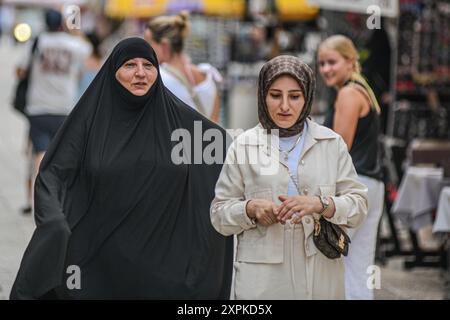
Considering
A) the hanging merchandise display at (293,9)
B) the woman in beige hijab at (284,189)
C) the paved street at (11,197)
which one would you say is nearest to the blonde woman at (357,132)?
the woman in beige hijab at (284,189)

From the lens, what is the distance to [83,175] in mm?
5148

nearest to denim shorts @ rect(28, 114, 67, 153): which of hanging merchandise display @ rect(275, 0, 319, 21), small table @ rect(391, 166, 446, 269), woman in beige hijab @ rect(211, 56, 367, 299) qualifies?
small table @ rect(391, 166, 446, 269)

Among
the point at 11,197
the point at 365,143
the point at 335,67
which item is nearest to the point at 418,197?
the point at 365,143

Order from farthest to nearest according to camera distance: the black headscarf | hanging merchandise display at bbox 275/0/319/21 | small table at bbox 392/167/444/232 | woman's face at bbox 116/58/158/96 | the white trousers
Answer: hanging merchandise display at bbox 275/0/319/21, small table at bbox 392/167/444/232, the white trousers, woman's face at bbox 116/58/158/96, the black headscarf

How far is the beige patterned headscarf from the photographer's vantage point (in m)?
4.48

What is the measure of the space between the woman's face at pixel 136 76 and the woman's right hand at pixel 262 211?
1.06 metres

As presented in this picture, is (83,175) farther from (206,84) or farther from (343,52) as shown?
(206,84)

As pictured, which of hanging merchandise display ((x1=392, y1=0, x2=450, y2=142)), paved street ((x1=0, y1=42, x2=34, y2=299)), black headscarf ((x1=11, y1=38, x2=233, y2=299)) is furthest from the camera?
hanging merchandise display ((x1=392, y1=0, x2=450, y2=142))

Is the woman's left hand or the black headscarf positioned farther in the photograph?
the black headscarf

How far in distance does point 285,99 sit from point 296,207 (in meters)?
0.48

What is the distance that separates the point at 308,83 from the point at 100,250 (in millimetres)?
1360

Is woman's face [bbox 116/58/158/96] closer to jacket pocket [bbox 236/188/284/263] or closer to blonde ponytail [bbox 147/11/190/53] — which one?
jacket pocket [bbox 236/188/284/263]
